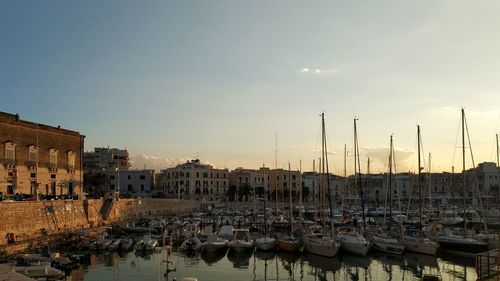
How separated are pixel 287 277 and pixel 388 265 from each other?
10.2 meters

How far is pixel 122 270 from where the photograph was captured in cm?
3653

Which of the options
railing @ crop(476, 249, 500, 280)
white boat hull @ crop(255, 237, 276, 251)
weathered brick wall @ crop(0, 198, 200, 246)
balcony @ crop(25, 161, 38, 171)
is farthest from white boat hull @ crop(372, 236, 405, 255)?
balcony @ crop(25, 161, 38, 171)

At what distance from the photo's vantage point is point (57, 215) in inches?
1928

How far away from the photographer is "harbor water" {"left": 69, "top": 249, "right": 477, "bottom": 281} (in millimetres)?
34781

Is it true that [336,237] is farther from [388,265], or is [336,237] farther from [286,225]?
[286,225]

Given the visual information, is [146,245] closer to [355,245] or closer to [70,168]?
[355,245]

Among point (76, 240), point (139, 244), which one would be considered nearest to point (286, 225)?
point (139, 244)

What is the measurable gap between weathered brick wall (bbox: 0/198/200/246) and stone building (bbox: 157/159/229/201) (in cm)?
5720

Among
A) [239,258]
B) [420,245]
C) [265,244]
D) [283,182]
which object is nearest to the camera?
[239,258]

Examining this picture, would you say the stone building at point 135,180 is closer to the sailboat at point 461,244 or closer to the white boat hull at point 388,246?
the white boat hull at point 388,246

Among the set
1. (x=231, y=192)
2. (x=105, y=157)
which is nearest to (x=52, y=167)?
(x=231, y=192)

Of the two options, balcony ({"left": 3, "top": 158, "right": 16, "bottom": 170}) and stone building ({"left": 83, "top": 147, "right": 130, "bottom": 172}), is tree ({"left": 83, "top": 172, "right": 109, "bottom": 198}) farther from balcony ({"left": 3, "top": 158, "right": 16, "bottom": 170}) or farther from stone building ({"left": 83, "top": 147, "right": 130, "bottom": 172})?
stone building ({"left": 83, "top": 147, "right": 130, "bottom": 172})

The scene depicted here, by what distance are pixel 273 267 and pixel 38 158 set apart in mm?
32324

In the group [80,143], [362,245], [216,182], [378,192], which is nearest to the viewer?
[362,245]
